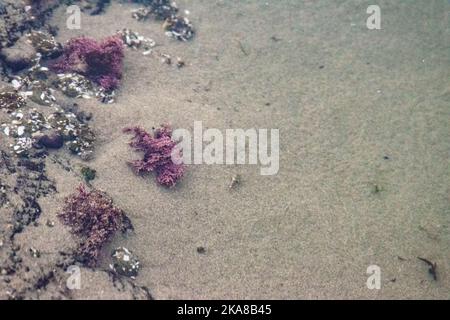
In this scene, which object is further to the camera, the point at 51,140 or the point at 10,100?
the point at 10,100

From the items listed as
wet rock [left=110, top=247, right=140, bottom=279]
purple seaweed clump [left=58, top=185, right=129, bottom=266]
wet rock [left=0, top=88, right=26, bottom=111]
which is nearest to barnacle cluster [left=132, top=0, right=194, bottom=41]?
wet rock [left=0, top=88, right=26, bottom=111]

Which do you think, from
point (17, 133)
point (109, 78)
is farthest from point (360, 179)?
point (17, 133)

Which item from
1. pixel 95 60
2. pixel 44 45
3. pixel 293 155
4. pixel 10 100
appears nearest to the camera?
pixel 10 100

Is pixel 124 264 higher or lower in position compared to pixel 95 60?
lower

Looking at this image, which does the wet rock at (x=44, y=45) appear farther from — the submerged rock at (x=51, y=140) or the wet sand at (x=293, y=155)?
the submerged rock at (x=51, y=140)

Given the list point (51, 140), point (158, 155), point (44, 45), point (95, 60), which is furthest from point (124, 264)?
point (44, 45)

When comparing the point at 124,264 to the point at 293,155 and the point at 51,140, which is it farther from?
the point at 293,155

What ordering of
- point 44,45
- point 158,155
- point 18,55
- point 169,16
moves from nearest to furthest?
point 158,155 < point 18,55 < point 44,45 < point 169,16
